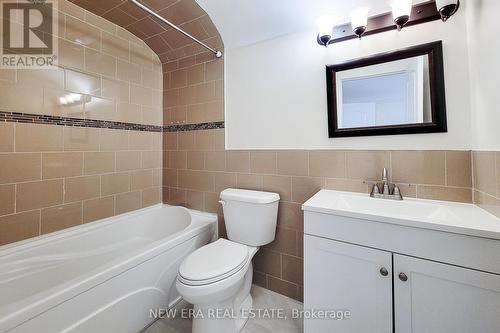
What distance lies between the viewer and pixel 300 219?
5.14 feet

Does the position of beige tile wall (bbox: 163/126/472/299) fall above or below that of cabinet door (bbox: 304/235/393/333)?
above

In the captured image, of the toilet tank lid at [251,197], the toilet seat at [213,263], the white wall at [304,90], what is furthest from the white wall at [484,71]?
the toilet seat at [213,263]

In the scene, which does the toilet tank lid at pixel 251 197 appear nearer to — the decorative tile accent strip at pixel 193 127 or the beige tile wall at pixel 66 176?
the decorative tile accent strip at pixel 193 127

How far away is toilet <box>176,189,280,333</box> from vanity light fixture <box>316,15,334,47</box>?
1128 mm

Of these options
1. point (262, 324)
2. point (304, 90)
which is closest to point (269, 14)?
point (304, 90)

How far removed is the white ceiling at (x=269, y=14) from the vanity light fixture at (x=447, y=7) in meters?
0.18

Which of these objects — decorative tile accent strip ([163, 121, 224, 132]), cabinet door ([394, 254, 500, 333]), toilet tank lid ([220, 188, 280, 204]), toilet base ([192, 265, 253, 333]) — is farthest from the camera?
decorative tile accent strip ([163, 121, 224, 132])

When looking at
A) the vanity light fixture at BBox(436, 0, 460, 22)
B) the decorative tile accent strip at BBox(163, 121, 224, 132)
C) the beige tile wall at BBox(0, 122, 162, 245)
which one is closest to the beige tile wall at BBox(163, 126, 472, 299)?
the decorative tile accent strip at BBox(163, 121, 224, 132)

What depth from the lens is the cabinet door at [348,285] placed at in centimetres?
96

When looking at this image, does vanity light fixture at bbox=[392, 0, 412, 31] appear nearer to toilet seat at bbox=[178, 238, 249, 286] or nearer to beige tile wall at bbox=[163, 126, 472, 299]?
beige tile wall at bbox=[163, 126, 472, 299]

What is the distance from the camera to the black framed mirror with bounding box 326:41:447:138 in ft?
3.87

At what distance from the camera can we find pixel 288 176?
5.25 ft

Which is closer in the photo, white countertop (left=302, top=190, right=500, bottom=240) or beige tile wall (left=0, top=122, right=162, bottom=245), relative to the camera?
white countertop (left=302, top=190, right=500, bottom=240)

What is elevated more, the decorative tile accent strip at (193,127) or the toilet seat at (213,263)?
the decorative tile accent strip at (193,127)
